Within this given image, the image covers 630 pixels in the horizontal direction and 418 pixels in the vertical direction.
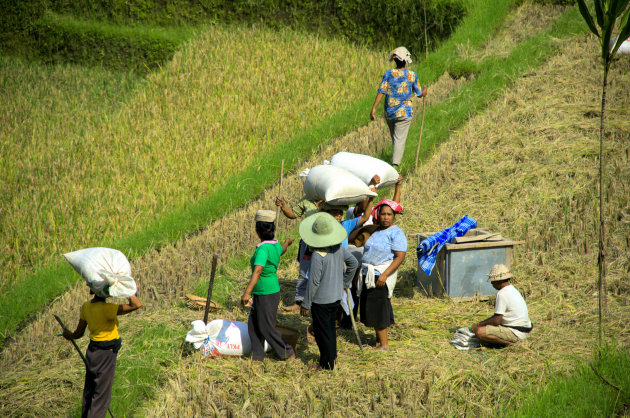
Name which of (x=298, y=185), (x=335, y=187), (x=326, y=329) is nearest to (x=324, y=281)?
(x=326, y=329)

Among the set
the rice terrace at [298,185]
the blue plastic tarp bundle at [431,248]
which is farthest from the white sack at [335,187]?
the blue plastic tarp bundle at [431,248]

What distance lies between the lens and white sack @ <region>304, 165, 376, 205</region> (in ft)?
18.8

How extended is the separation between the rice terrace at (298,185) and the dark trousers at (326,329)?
5 centimetres

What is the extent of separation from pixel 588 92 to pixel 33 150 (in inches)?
385

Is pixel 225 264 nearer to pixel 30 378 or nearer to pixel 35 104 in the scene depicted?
pixel 30 378

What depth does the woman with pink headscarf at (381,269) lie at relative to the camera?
5203mm

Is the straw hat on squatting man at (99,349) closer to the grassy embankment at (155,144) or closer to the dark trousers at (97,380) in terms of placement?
the dark trousers at (97,380)

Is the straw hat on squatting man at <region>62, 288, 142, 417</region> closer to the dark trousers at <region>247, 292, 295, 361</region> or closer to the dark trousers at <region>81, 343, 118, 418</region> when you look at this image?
the dark trousers at <region>81, 343, 118, 418</region>

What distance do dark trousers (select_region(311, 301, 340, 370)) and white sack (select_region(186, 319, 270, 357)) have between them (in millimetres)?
585

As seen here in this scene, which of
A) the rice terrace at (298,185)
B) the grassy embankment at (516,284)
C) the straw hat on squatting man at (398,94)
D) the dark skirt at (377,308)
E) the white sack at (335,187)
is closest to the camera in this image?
the grassy embankment at (516,284)

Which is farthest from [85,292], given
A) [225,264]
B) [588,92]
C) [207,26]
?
[207,26]

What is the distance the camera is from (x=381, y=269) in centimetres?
527

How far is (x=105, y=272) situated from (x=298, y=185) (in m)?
5.29

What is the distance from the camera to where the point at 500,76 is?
1169cm
